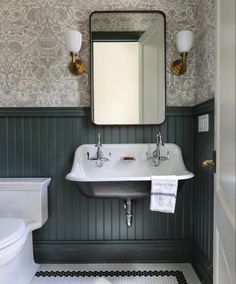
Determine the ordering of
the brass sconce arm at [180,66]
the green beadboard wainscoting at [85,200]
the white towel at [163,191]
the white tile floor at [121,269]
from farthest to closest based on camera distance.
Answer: the green beadboard wainscoting at [85,200] → the brass sconce arm at [180,66] → the white tile floor at [121,269] → the white towel at [163,191]

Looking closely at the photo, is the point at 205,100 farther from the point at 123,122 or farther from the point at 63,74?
the point at 63,74

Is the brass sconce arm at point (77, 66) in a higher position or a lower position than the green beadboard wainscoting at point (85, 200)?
higher

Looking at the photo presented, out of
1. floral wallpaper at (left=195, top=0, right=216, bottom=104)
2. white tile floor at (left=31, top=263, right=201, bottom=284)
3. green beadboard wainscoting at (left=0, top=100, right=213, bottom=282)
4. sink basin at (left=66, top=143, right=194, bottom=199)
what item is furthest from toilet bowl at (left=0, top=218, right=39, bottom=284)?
floral wallpaper at (left=195, top=0, right=216, bottom=104)

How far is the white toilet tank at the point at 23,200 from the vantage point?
204 centimetres

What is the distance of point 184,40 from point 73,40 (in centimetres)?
75

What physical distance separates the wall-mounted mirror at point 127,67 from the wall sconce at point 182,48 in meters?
0.10

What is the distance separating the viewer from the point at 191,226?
2.28 meters

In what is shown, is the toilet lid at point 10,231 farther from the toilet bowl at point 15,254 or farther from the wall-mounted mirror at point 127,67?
the wall-mounted mirror at point 127,67

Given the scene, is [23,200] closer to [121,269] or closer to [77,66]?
[121,269]

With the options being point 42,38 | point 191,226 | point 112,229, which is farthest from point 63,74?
point 191,226

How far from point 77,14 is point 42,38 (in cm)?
Result: 31

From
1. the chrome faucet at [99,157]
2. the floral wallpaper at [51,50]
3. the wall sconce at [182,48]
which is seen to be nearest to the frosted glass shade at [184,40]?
the wall sconce at [182,48]

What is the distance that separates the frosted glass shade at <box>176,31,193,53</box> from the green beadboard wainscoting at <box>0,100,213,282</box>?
42 centimetres

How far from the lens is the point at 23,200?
6.73 ft
